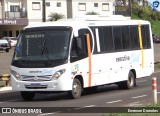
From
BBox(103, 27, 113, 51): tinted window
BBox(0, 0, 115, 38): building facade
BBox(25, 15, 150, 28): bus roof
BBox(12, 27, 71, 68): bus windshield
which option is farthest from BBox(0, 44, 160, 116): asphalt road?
BBox(0, 0, 115, 38): building facade

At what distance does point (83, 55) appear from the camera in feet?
66.2

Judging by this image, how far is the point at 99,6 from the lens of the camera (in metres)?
94.2

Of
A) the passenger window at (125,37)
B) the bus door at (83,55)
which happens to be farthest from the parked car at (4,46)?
the bus door at (83,55)

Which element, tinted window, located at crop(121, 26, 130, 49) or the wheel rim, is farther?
tinted window, located at crop(121, 26, 130, 49)

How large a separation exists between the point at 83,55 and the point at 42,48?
5.27ft

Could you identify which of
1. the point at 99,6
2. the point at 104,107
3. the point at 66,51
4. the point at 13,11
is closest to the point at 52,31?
the point at 66,51

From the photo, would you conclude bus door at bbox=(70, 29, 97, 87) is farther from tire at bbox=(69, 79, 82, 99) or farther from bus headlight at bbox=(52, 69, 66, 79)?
bus headlight at bbox=(52, 69, 66, 79)

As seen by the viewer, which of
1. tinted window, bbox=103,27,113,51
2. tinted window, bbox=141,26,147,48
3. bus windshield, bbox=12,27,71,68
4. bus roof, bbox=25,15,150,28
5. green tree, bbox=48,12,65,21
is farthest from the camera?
green tree, bbox=48,12,65,21

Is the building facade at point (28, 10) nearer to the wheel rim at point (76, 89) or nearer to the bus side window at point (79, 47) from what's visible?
the bus side window at point (79, 47)

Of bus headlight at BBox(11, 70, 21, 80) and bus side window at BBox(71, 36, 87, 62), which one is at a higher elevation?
bus side window at BBox(71, 36, 87, 62)

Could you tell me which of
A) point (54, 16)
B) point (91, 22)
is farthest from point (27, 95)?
point (54, 16)

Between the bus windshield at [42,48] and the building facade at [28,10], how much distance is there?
64574 millimetres

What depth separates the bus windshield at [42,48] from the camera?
63.0 ft

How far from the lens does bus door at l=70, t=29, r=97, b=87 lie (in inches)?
772
